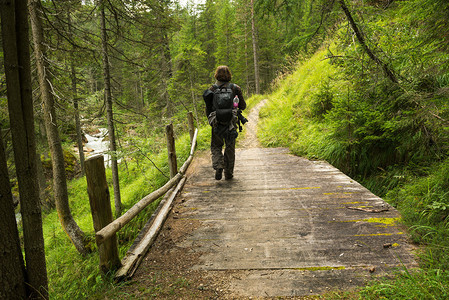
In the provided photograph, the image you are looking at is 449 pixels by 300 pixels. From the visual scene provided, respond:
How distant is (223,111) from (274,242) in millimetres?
2781

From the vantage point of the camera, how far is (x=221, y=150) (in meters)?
5.48

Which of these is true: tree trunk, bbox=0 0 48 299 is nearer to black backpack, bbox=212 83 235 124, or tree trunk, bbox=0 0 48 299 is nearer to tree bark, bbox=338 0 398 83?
black backpack, bbox=212 83 235 124

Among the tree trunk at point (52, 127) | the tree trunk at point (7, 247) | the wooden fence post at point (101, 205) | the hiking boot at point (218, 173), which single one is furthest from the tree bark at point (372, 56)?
the tree trunk at point (52, 127)

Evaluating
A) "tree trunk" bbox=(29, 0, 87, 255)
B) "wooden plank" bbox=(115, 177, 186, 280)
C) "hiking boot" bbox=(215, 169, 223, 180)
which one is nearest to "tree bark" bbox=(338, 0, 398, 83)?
"hiking boot" bbox=(215, 169, 223, 180)

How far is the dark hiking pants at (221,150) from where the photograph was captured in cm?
546

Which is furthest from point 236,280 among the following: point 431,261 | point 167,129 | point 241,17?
point 241,17

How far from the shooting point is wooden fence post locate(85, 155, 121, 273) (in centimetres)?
270

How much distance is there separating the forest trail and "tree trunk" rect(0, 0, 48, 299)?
0.96 meters

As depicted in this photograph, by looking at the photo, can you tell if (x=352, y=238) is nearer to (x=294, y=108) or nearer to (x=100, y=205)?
(x=100, y=205)

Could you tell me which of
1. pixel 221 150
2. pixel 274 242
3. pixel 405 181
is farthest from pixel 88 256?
pixel 405 181

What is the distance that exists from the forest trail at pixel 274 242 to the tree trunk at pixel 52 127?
3.68 meters

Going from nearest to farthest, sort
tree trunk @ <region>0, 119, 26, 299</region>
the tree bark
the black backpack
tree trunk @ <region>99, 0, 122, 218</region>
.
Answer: tree trunk @ <region>0, 119, 26, 299</region> → the tree bark → the black backpack → tree trunk @ <region>99, 0, 122, 218</region>

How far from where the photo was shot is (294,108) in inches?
413

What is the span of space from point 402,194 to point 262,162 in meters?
3.49
